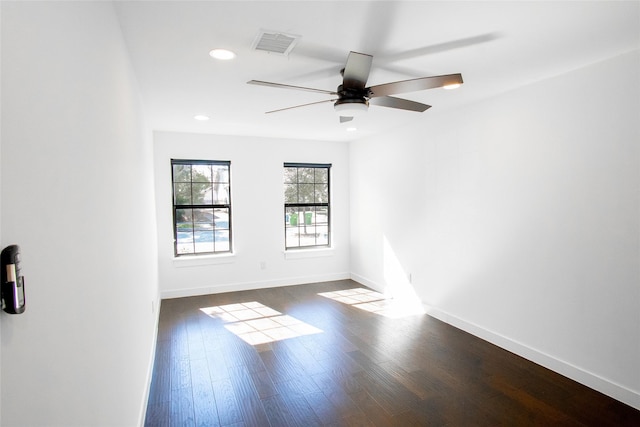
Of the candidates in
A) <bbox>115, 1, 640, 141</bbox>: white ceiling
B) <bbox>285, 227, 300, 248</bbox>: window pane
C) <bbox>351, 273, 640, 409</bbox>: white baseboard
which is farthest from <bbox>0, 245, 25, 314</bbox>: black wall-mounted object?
<bbox>285, 227, 300, 248</bbox>: window pane

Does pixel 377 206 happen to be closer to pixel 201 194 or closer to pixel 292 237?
pixel 292 237

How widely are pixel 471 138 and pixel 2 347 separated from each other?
383 centimetres

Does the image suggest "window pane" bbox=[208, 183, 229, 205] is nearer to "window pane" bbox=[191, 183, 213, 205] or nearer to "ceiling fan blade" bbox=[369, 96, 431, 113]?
"window pane" bbox=[191, 183, 213, 205]

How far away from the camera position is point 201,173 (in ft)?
17.1

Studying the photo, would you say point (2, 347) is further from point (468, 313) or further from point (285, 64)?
point (468, 313)

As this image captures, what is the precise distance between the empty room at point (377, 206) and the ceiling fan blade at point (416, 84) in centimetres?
2

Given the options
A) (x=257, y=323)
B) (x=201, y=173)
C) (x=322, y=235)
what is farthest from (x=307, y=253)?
(x=201, y=173)

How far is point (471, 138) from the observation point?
11.8 ft

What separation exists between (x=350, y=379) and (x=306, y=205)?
3.47 metres

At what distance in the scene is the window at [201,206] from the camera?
16.7 ft

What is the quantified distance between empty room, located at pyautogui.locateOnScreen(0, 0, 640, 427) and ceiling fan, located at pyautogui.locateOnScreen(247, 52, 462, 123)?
0.06 ft

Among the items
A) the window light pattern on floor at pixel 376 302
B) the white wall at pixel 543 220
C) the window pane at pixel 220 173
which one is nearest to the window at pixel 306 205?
the window pane at pixel 220 173

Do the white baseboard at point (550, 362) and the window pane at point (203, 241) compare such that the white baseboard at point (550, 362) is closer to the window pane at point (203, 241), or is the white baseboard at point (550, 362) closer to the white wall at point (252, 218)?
the white wall at point (252, 218)

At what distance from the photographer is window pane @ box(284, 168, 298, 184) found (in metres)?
5.74
